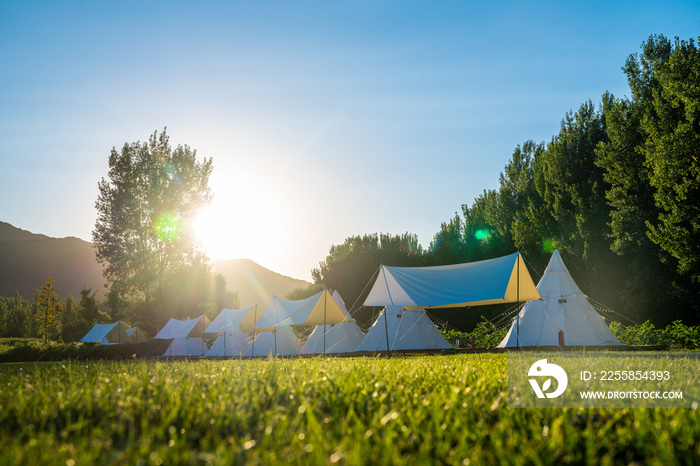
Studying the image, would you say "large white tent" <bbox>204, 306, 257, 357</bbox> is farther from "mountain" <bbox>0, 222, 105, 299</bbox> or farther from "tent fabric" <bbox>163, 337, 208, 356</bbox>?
"mountain" <bbox>0, 222, 105, 299</bbox>

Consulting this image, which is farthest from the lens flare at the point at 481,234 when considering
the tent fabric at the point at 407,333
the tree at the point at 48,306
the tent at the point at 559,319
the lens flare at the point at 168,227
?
the tree at the point at 48,306

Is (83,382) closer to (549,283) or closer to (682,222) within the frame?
(549,283)

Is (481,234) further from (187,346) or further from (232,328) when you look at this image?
(187,346)

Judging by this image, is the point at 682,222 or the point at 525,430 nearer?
the point at 525,430

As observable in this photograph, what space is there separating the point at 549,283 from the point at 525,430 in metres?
15.7

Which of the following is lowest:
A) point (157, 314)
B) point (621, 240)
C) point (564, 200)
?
point (157, 314)

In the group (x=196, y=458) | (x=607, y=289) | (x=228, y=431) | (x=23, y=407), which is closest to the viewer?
(x=196, y=458)

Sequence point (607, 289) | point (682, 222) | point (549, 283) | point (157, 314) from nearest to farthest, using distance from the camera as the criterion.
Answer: point (682, 222) < point (549, 283) < point (607, 289) < point (157, 314)

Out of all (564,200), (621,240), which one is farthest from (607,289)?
(564,200)

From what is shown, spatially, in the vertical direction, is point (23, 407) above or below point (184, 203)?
below

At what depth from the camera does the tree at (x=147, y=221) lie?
2681cm

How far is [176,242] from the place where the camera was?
28.1 metres

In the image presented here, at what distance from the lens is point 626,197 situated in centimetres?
1708

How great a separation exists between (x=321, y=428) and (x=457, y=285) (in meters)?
11.3
